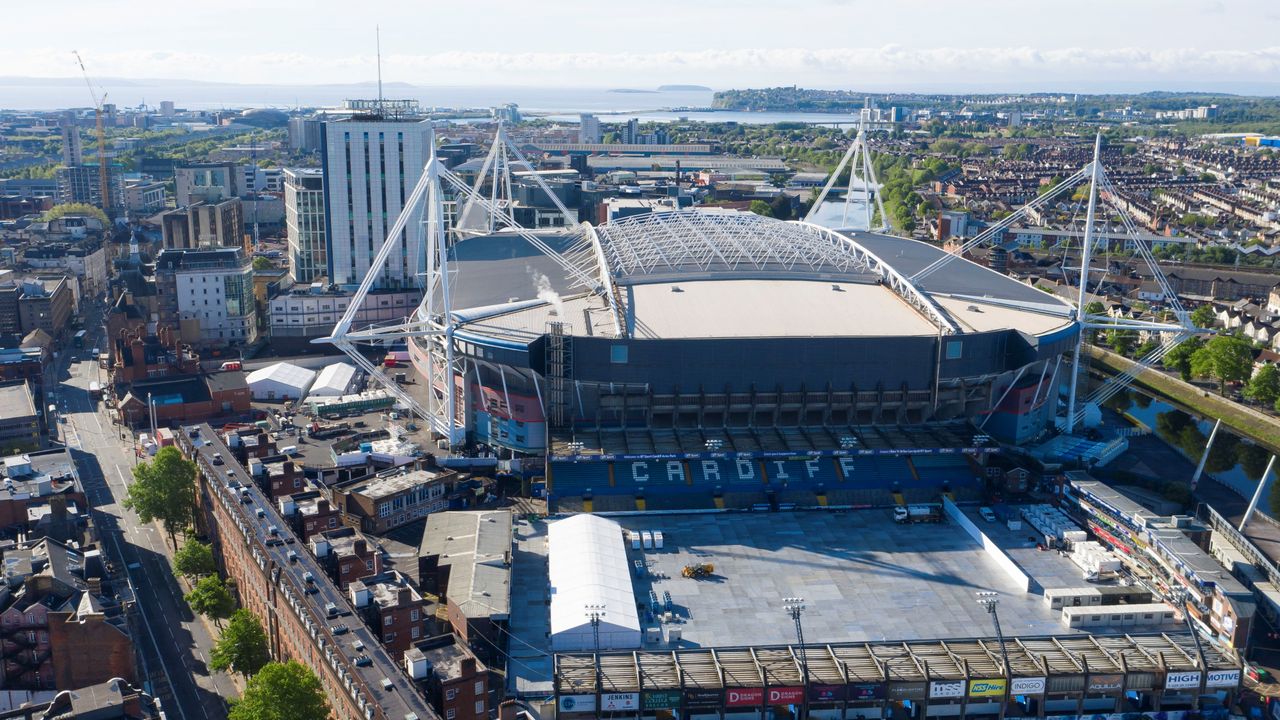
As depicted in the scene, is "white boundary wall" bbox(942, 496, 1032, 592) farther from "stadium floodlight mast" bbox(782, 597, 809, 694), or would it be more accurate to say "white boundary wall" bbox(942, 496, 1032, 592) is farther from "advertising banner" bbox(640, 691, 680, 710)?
"advertising banner" bbox(640, 691, 680, 710)

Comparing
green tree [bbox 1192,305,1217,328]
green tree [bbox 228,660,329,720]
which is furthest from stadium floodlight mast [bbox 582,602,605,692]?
green tree [bbox 1192,305,1217,328]

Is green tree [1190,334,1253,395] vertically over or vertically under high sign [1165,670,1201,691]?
over

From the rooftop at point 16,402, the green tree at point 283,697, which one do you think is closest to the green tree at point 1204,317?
the green tree at point 283,697

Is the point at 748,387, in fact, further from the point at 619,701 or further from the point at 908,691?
the point at 619,701

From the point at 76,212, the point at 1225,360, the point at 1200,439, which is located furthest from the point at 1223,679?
the point at 76,212

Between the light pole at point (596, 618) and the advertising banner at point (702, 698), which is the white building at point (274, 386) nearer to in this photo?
the light pole at point (596, 618)

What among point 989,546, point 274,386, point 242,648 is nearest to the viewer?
point 242,648

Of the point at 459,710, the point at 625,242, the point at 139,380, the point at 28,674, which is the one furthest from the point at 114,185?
the point at 459,710
